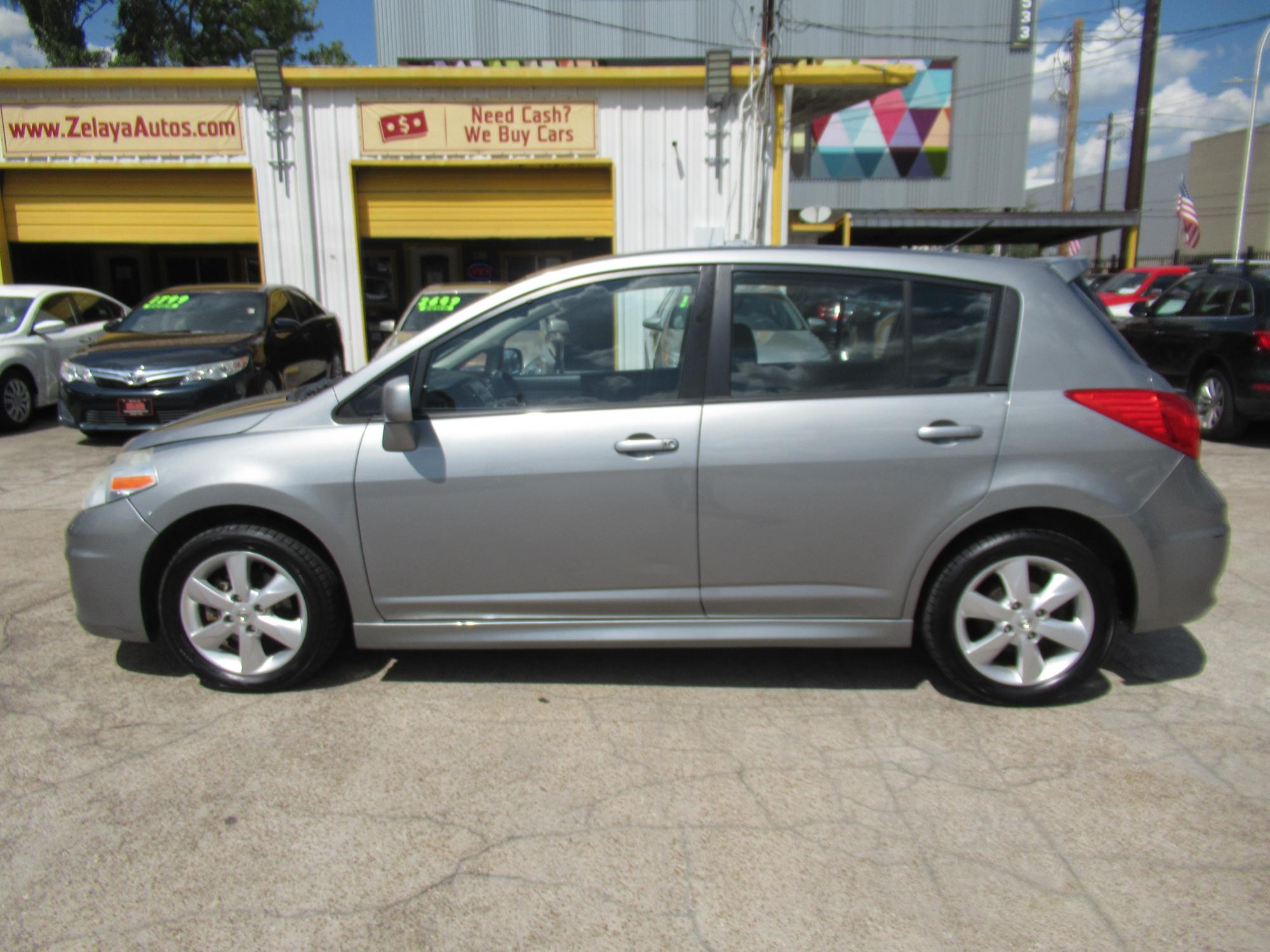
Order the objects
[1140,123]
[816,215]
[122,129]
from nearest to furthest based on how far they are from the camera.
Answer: [122,129]
[816,215]
[1140,123]

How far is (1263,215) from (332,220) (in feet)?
155

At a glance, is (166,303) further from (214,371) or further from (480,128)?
(480,128)

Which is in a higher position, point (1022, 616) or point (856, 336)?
point (856, 336)

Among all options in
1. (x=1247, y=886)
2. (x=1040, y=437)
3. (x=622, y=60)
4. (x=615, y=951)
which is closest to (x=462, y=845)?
(x=615, y=951)

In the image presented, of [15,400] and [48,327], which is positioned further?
[48,327]

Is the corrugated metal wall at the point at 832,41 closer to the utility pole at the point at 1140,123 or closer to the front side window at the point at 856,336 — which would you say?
the utility pole at the point at 1140,123

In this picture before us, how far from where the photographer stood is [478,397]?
12.3 ft

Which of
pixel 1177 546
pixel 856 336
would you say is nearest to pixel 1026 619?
pixel 1177 546

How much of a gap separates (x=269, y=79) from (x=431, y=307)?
575 centimetres

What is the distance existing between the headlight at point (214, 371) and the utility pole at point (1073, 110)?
30.3 metres

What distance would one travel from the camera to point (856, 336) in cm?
364

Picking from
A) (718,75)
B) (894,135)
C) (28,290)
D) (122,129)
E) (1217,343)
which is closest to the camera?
(1217,343)

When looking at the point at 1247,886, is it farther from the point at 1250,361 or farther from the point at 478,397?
the point at 1250,361

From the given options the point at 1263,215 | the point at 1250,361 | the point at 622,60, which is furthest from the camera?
the point at 1263,215
